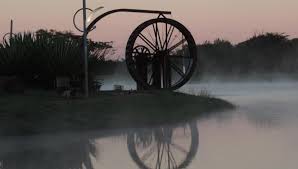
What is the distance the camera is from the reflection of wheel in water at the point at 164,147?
1138 cm

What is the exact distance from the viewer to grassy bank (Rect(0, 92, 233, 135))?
1656cm

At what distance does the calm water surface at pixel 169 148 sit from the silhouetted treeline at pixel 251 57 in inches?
1778

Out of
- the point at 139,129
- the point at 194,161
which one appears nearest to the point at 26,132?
the point at 139,129

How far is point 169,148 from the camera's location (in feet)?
43.8

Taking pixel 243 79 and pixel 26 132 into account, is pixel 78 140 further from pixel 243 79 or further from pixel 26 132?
pixel 243 79

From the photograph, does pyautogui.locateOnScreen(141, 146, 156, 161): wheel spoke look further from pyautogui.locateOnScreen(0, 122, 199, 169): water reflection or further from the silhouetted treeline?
the silhouetted treeline

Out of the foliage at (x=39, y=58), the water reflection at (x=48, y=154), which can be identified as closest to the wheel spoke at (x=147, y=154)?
the water reflection at (x=48, y=154)

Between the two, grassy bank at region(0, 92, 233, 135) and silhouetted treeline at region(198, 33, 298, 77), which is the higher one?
silhouetted treeline at region(198, 33, 298, 77)

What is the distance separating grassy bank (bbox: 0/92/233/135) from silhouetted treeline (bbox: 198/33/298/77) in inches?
1587

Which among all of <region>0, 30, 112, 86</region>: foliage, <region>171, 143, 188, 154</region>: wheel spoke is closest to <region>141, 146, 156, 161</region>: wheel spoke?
<region>171, 143, 188, 154</region>: wheel spoke

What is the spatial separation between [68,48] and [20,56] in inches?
71.7

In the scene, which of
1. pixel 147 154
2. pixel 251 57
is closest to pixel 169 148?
pixel 147 154

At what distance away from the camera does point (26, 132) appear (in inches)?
626

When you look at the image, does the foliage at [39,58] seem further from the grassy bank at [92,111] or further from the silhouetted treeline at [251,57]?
the silhouetted treeline at [251,57]
